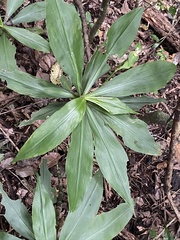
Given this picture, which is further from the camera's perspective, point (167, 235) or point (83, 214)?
point (167, 235)

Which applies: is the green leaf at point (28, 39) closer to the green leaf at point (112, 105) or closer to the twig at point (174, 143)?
the green leaf at point (112, 105)

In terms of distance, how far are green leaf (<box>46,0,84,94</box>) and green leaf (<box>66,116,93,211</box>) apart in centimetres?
26

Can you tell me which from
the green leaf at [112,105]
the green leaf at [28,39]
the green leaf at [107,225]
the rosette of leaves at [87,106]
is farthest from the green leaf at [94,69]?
the green leaf at [107,225]

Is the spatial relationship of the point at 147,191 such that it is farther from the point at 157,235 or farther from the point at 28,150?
the point at 28,150

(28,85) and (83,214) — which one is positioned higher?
(28,85)

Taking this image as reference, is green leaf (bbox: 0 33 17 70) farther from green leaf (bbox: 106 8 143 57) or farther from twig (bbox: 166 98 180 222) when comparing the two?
twig (bbox: 166 98 180 222)

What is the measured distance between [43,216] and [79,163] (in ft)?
1.19

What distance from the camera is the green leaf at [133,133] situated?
1654mm

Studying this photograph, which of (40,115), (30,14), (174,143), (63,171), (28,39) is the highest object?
(30,14)

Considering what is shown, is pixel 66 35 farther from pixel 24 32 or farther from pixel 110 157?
pixel 110 157

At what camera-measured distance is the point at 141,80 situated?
65.6 inches

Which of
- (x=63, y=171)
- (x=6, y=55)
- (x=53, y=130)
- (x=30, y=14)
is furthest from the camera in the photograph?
(x=63, y=171)

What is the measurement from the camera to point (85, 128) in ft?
5.22

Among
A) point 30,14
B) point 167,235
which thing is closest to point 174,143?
point 167,235
